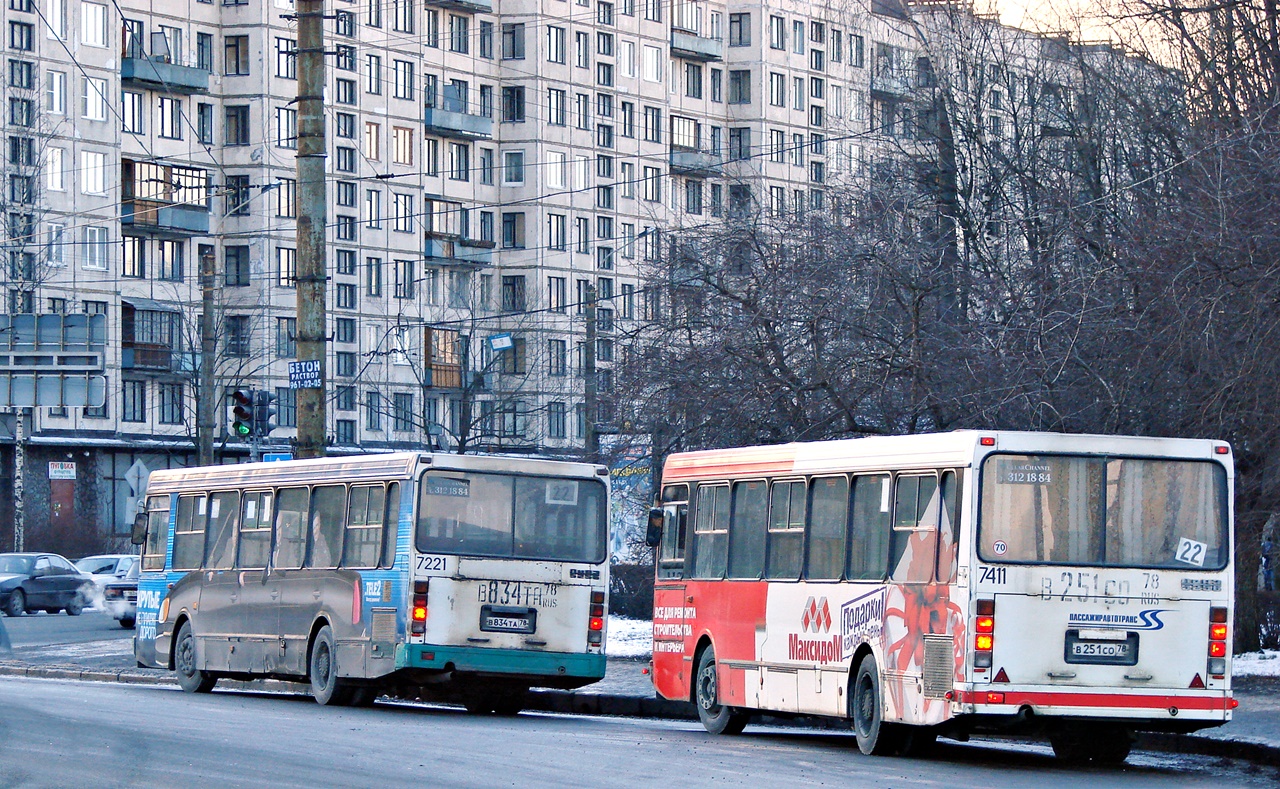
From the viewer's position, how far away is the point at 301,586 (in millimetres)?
22562

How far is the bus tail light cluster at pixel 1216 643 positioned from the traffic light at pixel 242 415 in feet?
56.2

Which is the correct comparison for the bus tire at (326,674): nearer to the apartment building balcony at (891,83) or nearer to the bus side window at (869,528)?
the bus side window at (869,528)

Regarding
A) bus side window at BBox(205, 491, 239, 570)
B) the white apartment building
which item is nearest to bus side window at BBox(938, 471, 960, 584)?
bus side window at BBox(205, 491, 239, 570)

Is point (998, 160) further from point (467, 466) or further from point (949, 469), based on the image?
point (949, 469)

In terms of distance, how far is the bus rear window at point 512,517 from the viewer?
68.3ft

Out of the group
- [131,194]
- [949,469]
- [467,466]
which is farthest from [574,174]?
[949,469]

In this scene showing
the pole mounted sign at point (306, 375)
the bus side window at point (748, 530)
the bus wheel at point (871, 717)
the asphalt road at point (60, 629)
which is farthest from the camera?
the asphalt road at point (60, 629)

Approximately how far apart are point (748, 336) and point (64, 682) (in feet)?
33.6

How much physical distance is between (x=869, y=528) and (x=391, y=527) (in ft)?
20.1

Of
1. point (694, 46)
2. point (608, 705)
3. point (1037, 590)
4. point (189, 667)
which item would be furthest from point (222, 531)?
point (694, 46)

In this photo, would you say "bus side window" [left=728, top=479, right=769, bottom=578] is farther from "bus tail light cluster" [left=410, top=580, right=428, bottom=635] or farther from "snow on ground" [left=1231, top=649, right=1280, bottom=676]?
"snow on ground" [left=1231, top=649, right=1280, bottom=676]

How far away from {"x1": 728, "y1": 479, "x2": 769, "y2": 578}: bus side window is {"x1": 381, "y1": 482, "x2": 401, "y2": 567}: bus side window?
3609 mm

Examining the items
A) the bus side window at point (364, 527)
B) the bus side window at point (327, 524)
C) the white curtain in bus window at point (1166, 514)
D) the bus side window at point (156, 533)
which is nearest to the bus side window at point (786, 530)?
the white curtain in bus window at point (1166, 514)

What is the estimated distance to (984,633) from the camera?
14898 millimetres
